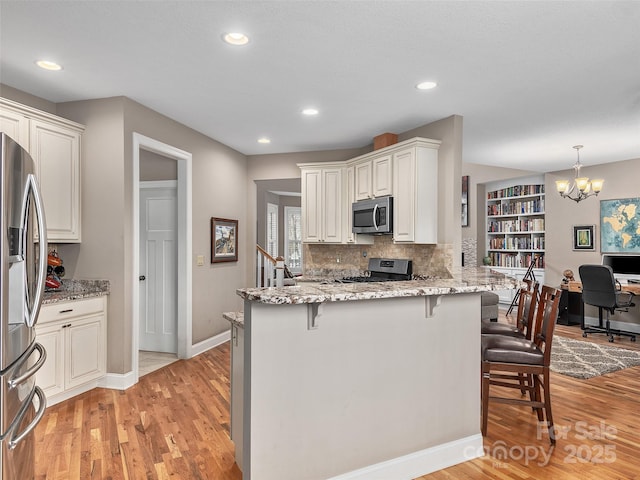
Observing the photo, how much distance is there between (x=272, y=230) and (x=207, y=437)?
23.0 ft

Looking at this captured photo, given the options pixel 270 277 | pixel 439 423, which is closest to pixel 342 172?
pixel 270 277

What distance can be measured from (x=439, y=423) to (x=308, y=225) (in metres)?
→ 3.69

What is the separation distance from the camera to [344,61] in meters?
2.98

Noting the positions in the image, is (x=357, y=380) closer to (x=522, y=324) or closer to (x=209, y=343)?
(x=522, y=324)

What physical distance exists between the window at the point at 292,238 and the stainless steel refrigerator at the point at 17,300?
322 inches

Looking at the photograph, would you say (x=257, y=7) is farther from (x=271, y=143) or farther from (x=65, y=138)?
(x=271, y=143)

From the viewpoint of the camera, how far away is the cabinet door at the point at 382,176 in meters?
4.72

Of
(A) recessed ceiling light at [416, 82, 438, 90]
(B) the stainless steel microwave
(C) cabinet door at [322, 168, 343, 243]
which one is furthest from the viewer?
(C) cabinet door at [322, 168, 343, 243]

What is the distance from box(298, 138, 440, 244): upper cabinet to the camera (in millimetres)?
4395

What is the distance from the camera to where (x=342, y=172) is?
5543 mm

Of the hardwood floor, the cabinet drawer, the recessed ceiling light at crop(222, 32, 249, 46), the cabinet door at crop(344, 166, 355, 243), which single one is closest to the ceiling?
the recessed ceiling light at crop(222, 32, 249, 46)

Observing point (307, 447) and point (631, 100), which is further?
point (631, 100)

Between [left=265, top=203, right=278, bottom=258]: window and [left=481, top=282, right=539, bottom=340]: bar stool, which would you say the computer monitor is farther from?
[left=265, top=203, right=278, bottom=258]: window

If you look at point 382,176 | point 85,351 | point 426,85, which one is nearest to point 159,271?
point 85,351
